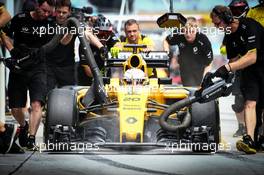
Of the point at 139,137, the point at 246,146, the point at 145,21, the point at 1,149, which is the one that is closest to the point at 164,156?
the point at 139,137

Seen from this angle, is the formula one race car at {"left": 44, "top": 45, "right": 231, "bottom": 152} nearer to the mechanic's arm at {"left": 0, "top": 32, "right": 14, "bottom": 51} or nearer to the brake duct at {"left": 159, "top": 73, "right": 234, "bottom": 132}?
the brake duct at {"left": 159, "top": 73, "right": 234, "bottom": 132}

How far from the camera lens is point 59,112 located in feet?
27.1

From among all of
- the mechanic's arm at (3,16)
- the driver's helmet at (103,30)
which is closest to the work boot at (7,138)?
the mechanic's arm at (3,16)

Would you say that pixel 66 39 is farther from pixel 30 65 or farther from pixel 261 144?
pixel 261 144

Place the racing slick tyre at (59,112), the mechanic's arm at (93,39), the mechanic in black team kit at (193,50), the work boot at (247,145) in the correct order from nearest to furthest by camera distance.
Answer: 1. the racing slick tyre at (59,112)
2. the work boot at (247,145)
3. the mechanic's arm at (93,39)
4. the mechanic in black team kit at (193,50)

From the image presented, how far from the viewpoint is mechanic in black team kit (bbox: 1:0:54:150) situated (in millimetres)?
9016

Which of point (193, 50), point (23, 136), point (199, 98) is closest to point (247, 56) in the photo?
point (199, 98)

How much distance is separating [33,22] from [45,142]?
1.55 metres

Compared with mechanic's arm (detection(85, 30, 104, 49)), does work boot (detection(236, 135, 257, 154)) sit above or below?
below

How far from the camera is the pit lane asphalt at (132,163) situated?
276 inches

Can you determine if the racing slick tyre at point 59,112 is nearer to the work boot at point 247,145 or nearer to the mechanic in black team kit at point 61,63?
the mechanic in black team kit at point 61,63

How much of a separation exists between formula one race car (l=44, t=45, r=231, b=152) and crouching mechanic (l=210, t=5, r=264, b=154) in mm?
453

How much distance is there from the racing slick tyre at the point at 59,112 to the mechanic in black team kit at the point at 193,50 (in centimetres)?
326

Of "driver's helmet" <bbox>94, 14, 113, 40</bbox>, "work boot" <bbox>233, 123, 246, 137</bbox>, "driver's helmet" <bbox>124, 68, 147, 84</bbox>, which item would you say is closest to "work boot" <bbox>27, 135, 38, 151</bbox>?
"driver's helmet" <bbox>124, 68, 147, 84</bbox>
